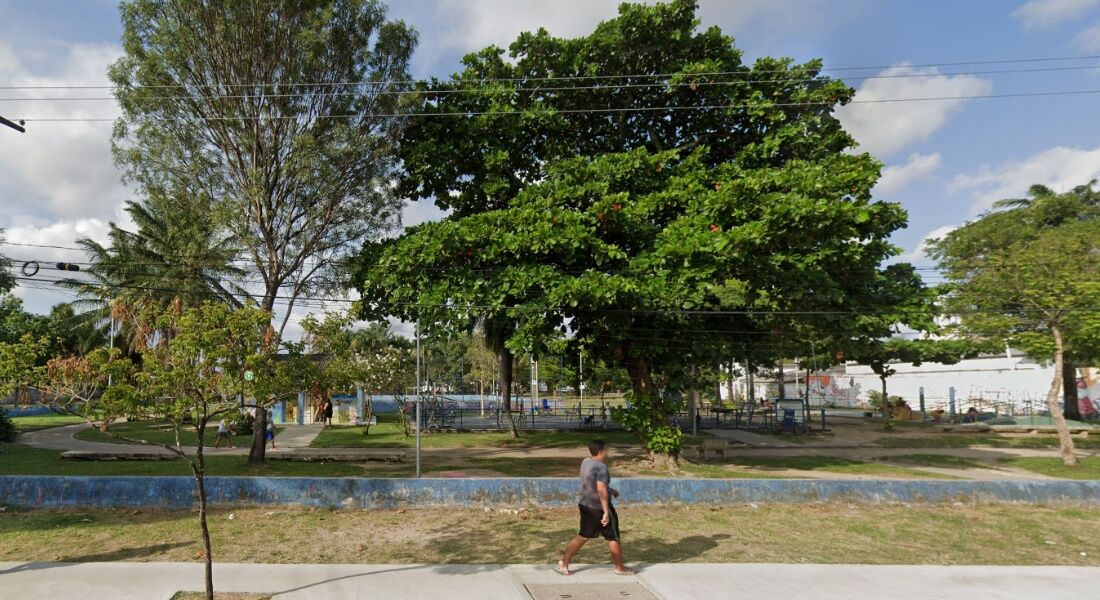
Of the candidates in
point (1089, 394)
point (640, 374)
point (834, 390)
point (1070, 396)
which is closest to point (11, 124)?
point (640, 374)

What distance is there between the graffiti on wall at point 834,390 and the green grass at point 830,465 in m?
33.8

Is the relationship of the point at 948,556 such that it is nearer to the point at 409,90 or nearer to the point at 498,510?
the point at 498,510

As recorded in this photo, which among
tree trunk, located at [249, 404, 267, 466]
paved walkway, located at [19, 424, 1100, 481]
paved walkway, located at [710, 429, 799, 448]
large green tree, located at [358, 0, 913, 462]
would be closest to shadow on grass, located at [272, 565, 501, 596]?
large green tree, located at [358, 0, 913, 462]

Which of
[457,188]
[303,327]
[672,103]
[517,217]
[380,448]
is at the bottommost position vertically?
[380,448]

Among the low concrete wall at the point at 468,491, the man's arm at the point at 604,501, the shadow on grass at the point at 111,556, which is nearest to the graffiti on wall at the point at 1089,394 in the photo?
the low concrete wall at the point at 468,491

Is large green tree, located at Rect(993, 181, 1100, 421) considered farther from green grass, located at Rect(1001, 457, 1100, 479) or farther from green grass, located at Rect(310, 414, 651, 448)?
green grass, located at Rect(310, 414, 651, 448)

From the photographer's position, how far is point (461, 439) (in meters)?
23.6

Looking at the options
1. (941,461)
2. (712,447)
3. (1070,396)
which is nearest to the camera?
(712,447)

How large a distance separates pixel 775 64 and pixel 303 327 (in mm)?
12452

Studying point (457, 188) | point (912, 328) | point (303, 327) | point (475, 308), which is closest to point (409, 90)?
point (457, 188)

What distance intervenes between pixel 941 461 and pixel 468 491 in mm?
14866

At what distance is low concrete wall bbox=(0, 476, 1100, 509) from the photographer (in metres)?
9.65

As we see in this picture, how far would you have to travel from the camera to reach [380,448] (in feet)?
64.8

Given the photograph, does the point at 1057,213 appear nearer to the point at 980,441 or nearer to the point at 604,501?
the point at 980,441
